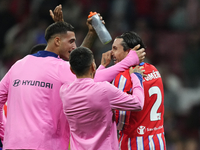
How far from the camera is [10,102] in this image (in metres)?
3.69

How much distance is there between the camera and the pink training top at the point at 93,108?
3430 mm

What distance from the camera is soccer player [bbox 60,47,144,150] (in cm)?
343

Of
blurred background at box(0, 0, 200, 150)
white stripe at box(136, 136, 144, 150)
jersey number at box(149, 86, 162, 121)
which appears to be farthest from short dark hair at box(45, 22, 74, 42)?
blurred background at box(0, 0, 200, 150)

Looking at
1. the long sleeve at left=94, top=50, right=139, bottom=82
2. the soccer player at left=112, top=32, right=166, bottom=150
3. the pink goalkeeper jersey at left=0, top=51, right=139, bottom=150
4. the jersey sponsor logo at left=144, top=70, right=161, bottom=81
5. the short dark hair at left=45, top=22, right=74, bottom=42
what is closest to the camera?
the pink goalkeeper jersey at left=0, top=51, right=139, bottom=150

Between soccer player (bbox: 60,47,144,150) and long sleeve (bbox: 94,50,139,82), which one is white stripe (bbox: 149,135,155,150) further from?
long sleeve (bbox: 94,50,139,82)

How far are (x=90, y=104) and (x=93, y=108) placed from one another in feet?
0.16

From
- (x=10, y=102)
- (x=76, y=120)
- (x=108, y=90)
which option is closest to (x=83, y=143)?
(x=76, y=120)

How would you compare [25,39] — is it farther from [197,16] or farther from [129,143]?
[129,143]

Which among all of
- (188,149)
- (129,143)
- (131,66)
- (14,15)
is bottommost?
(188,149)

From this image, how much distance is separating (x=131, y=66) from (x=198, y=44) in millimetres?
5962

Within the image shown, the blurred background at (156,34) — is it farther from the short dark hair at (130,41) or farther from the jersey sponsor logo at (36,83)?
the jersey sponsor logo at (36,83)

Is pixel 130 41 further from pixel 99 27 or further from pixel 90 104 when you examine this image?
pixel 90 104

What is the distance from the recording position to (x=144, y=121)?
409cm

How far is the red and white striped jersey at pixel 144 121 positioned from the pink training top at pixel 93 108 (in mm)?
534
